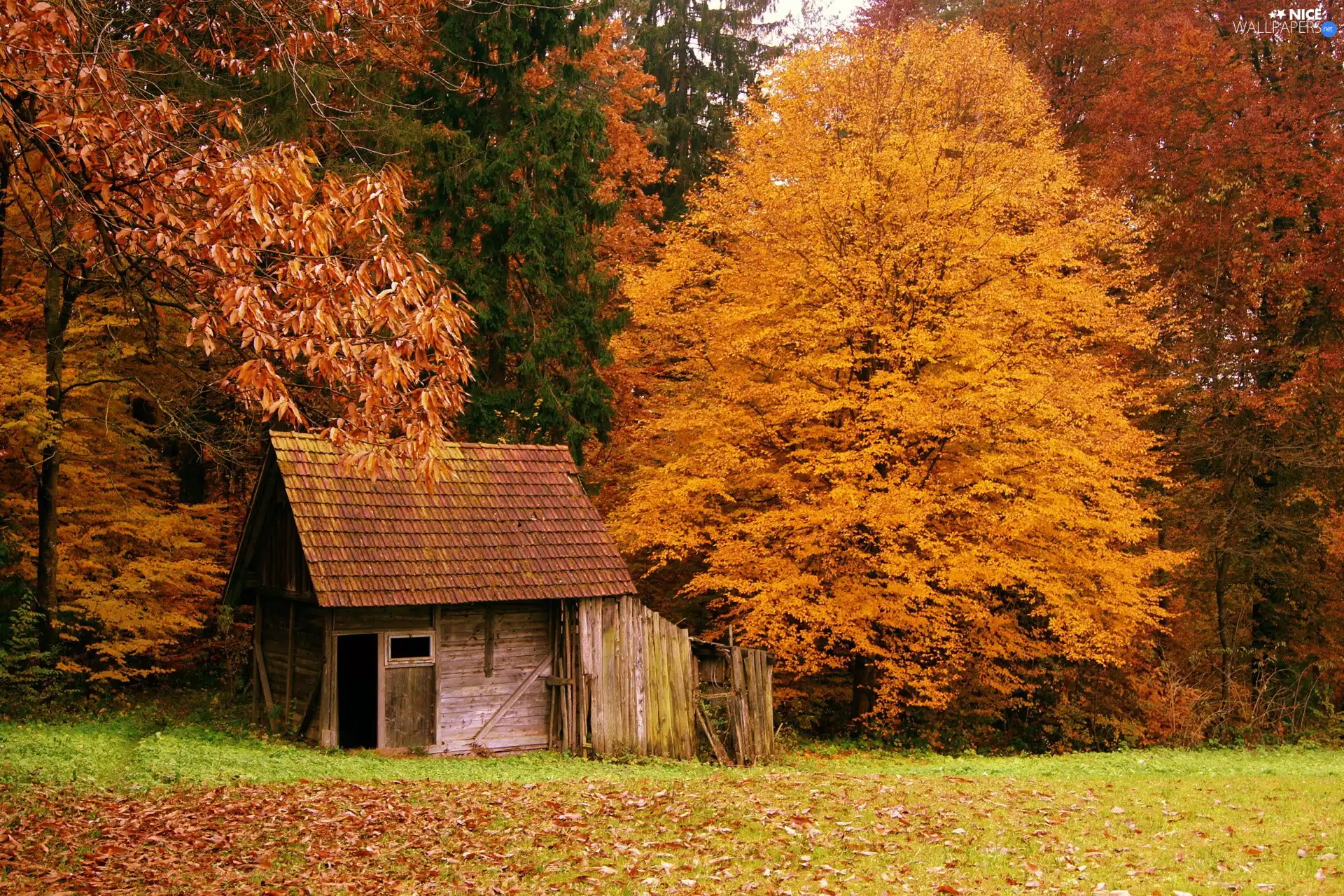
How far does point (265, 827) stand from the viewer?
9711mm

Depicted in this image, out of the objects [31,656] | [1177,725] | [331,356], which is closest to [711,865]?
[331,356]

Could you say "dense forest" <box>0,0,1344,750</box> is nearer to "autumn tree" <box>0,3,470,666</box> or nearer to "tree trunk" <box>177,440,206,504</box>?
"tree trunk" <box>177,440,206,504</box>

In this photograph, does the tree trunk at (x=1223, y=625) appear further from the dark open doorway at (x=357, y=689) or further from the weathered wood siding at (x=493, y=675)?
the dark open doorway at (x=357, y=689)

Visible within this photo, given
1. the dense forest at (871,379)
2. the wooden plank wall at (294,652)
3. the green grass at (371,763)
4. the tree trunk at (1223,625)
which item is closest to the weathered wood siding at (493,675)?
the green grass at (371,763)

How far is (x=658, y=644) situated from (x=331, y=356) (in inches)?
464

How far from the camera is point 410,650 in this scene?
17.0 m

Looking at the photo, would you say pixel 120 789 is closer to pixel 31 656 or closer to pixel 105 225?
pixel 105 225

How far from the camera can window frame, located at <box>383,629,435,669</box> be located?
54.6 feet

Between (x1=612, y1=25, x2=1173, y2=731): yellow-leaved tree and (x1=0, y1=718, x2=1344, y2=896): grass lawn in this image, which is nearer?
(x1=0, y1=718, x2=1344, y2=896): grass lawn

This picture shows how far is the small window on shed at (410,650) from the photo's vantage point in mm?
16719

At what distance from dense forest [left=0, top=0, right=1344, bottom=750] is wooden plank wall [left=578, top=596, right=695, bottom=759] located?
2043 millimetres

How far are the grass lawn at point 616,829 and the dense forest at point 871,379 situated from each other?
478 centimetres

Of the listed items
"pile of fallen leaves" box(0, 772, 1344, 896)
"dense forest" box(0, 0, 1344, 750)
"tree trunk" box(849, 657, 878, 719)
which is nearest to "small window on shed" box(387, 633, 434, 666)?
"dense forest" box(0, 0, 1344, 750)

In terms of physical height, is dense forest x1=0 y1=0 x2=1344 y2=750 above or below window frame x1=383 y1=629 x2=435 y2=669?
above
